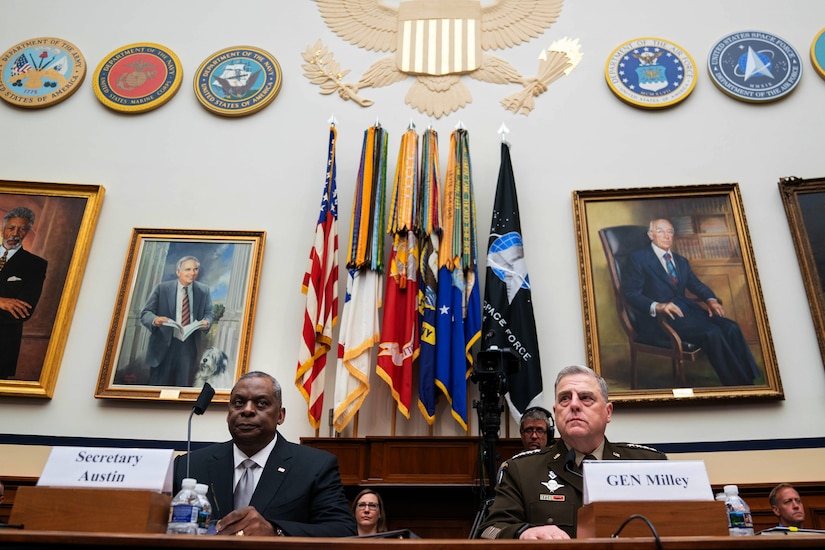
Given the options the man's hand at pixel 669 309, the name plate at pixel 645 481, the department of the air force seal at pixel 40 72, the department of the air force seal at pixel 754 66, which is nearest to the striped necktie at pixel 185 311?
the department of the air force seal at pixel 40 72

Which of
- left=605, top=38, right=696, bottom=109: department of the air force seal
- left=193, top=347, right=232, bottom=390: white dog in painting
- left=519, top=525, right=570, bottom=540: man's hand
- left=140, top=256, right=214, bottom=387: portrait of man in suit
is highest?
left=605, top=38, right=696, bottom=109: department of the air force seal

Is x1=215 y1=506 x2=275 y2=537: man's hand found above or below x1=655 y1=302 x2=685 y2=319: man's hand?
below

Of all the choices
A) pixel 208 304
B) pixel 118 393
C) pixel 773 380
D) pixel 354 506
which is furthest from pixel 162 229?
pixel 773 380

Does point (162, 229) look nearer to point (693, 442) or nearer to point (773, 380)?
point (693, 442)

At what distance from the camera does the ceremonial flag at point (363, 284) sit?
570 cm

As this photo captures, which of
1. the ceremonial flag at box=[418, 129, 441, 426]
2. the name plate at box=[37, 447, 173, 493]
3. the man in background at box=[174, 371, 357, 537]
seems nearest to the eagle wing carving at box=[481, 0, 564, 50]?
the ceremonial flag at box=[418, 129, 441, 426]

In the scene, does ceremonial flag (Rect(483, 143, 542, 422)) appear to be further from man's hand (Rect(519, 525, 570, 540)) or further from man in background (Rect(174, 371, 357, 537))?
man's hand (Rect(519, 525, 570, 540))

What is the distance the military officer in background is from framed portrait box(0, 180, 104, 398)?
4.46 meters

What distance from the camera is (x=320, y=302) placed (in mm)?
5941

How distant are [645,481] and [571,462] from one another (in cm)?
98

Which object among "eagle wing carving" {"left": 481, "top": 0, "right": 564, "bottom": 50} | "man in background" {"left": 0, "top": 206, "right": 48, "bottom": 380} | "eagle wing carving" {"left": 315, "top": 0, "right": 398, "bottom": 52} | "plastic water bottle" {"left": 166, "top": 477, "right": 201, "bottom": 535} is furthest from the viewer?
"eagle wing carving" {"left": 315, "top": 0, "right": 398, "bottom": 52}

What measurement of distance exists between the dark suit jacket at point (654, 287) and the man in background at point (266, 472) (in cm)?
349

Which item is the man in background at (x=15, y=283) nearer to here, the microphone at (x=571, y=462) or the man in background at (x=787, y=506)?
the microphone at (x=571, y=462)

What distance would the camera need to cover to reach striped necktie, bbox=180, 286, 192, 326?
20.1ft
